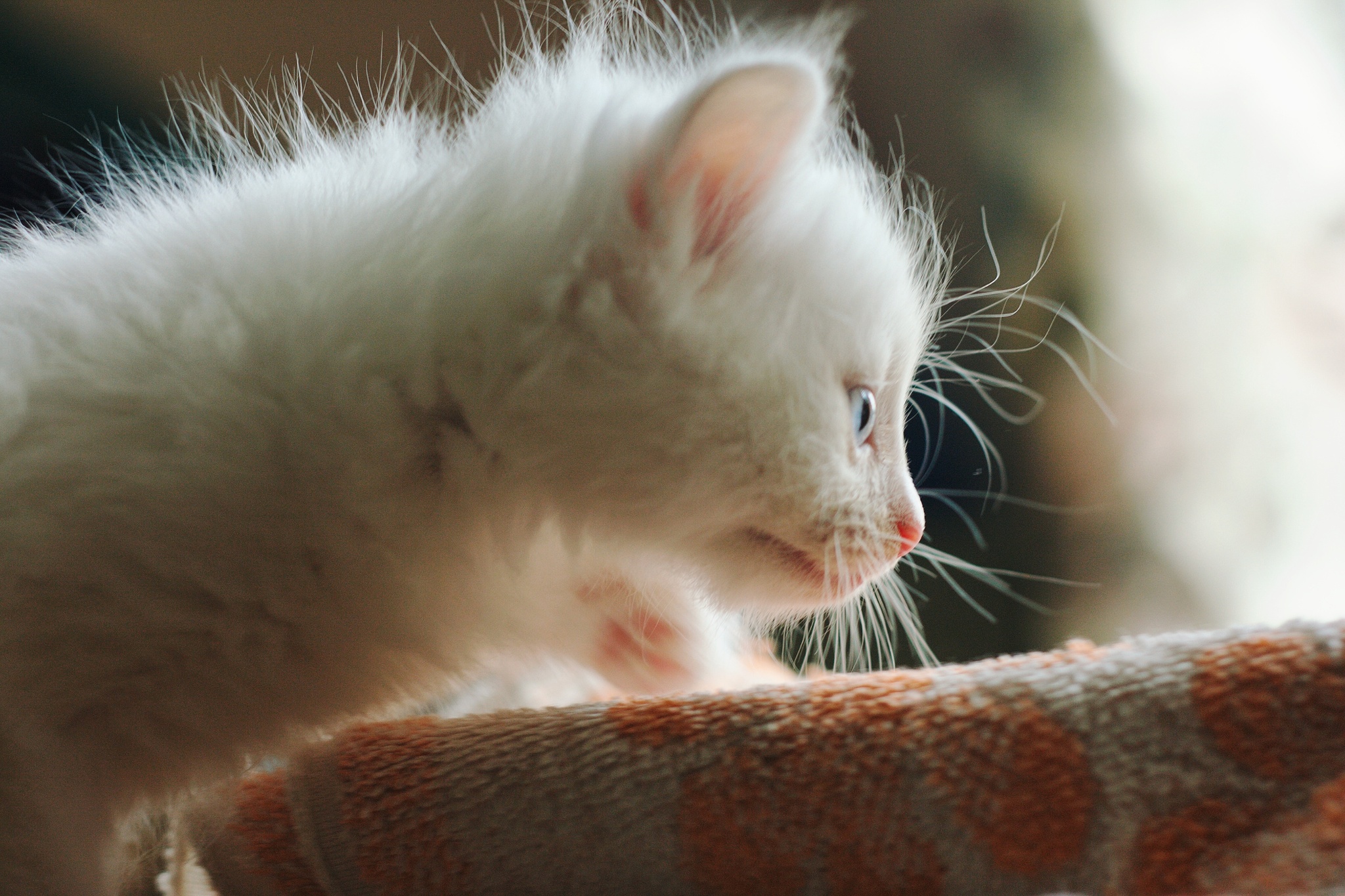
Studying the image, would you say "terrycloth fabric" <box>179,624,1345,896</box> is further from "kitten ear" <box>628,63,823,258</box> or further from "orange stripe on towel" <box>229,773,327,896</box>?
"kitten ear" <box>628,63,823,258</box>

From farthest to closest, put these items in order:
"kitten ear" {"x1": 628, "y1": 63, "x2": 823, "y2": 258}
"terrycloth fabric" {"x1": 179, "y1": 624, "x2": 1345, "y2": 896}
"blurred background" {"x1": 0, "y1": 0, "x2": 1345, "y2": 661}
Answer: "blurred background" {"x1": 0, "y1": 0, "x2": 1345, "y2": 661} < "kitten ear" {"x1": 628, "y1": 63, "x2": 823, "y2": 258} < "terrycloth fabric" {"x1": 179, "y1": 624, "x2": 1345, "y2": 896}

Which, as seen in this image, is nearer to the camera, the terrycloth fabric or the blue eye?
the terrycloth fabric

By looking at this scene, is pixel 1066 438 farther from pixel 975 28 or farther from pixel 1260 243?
pixel 975 28

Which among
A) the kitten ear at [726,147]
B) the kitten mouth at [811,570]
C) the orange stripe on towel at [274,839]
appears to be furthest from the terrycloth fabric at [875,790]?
the kitten ear at [726,147]

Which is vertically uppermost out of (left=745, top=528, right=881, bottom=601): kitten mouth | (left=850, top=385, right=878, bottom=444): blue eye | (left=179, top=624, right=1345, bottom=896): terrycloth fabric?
(left=850, top=385, right=878, bottom=444): blue eye

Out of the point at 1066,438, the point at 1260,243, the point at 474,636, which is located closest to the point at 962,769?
the point at 474,636

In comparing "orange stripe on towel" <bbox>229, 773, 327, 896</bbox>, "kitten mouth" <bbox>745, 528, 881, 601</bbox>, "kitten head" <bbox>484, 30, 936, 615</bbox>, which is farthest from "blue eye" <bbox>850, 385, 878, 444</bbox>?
"orange stripe on towel" <bbox>229, 773, 327, 896</bbox>

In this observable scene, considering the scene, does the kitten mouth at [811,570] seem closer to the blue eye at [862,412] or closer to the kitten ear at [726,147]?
the blue eye at [862,412]
